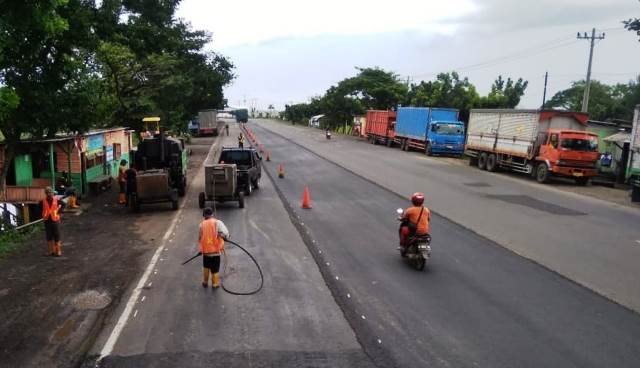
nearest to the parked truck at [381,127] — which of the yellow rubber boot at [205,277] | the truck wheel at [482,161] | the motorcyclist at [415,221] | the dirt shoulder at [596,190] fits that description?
the truck wheel at [482,161]

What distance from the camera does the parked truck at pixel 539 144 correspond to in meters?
25.9

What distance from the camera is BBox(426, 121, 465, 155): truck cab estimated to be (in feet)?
131

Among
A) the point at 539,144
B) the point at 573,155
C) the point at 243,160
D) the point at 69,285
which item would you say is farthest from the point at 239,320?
the point at 539,144

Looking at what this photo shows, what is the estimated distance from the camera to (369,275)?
10.3 metres

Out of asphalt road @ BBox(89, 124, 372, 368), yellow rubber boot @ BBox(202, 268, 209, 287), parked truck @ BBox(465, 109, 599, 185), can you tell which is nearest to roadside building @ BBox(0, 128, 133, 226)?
asphalt road @ BBox(89, 124, 372, 368)

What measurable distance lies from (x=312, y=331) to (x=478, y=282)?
13.0 feet

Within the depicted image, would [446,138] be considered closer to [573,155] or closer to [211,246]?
[573,155]

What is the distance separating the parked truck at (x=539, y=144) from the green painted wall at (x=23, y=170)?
2287 cm

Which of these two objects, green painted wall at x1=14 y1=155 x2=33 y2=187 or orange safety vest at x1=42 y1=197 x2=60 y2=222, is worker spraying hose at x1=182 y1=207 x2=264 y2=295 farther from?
green painted wall at x1=14 y1=155 x2=33 y2=187

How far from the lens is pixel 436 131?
40062 mm

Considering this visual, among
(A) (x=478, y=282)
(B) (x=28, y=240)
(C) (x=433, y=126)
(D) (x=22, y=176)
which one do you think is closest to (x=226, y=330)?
(A) (x=478, y=282)

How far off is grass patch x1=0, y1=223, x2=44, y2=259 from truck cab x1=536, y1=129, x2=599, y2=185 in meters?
22.3

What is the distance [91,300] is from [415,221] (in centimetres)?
624

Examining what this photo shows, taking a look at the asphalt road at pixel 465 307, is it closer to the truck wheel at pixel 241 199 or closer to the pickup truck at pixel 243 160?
the truck wheel at pixel 241 199
